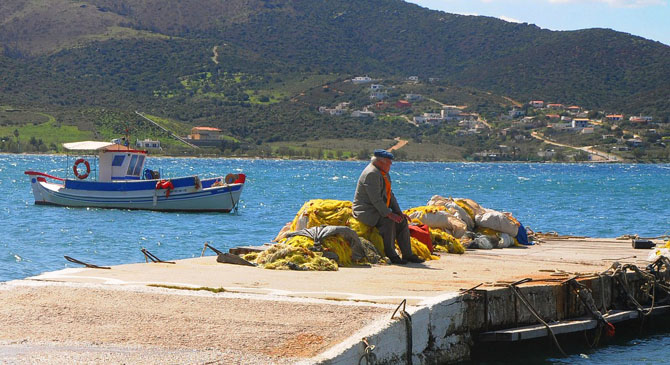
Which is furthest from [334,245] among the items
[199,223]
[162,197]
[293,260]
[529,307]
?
[162,197]

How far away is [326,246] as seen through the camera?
1152cm

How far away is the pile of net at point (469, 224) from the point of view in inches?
589

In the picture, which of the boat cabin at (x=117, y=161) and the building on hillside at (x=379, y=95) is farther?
the building on hillside at (x=379, y=95)

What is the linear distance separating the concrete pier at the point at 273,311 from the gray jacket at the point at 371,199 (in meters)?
0.85

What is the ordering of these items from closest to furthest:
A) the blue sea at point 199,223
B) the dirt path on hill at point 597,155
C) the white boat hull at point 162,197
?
the blue sea at point 199,223 → the white boat hull at point 162,197 → the dirt path on hill at point 597,155

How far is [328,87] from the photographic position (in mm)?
185625

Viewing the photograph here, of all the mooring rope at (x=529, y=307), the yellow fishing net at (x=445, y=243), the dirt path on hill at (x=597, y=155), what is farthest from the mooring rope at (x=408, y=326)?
the dirt path on hill at (x=597, y=155)

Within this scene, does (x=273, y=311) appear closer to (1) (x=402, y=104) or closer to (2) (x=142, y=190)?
(2) (x=142, y=190)

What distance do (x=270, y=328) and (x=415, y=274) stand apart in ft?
12.3

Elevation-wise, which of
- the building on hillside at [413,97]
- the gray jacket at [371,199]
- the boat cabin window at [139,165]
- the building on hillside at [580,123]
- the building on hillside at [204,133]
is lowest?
the building on hillside at [204,133]

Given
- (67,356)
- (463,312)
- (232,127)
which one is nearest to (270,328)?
(67,356)

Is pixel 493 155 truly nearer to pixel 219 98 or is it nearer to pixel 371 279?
pixel 219 98

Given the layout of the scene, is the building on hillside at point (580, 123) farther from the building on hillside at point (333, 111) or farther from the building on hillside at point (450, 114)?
the building on hillside at point (333, 111)

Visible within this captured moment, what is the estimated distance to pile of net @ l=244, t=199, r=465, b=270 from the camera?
11.0m
